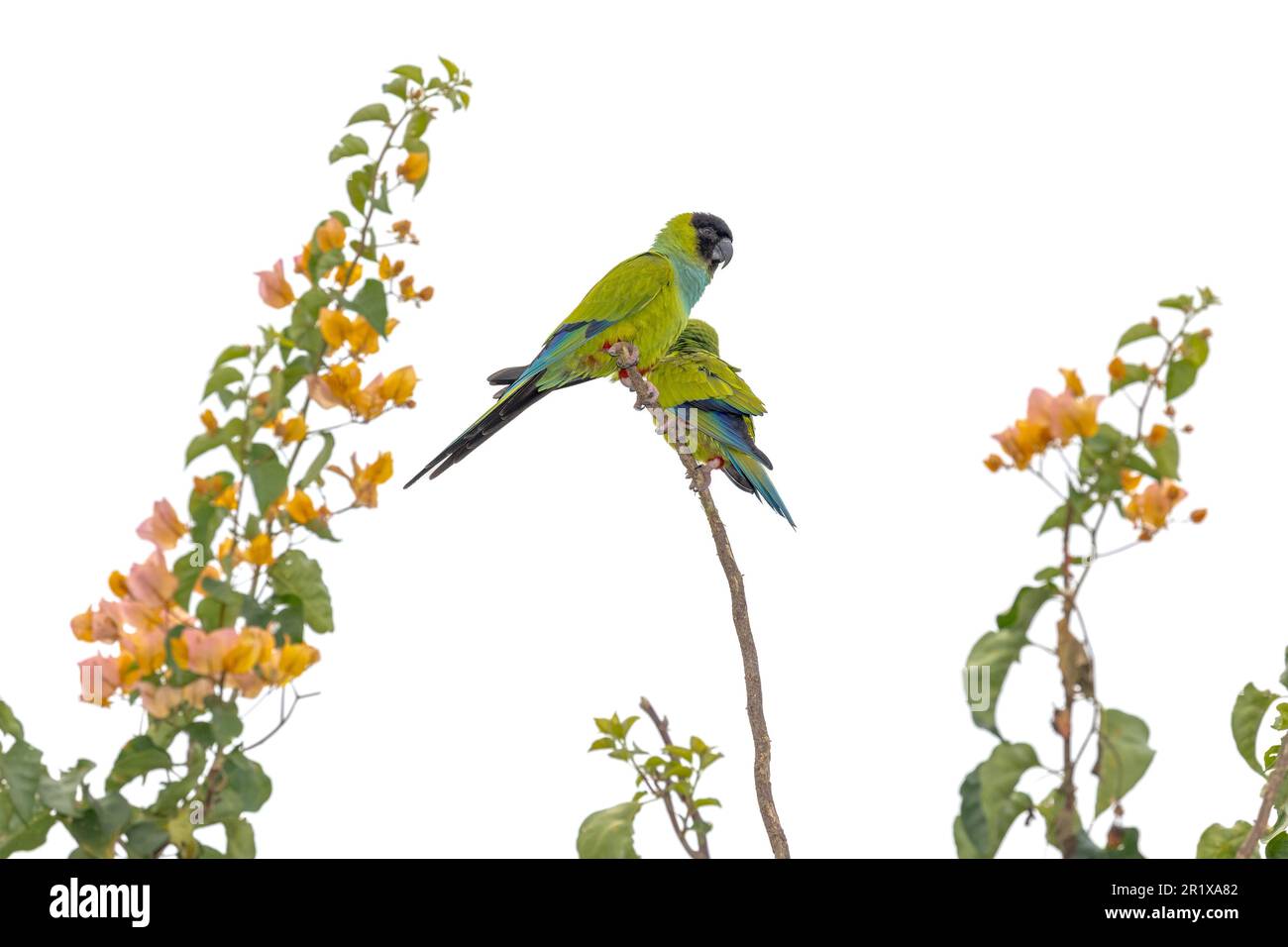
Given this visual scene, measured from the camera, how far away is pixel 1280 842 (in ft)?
5.36

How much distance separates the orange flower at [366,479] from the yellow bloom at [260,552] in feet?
0.34

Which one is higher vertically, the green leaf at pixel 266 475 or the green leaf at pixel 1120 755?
the green leaf at pixel 266 475

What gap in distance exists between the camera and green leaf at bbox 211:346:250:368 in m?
1.30

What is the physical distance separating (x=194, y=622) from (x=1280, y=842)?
4.57 ft

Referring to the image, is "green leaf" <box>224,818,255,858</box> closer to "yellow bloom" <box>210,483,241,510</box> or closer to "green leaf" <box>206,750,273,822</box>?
"green leaf" <box>206,750,273,822</box>

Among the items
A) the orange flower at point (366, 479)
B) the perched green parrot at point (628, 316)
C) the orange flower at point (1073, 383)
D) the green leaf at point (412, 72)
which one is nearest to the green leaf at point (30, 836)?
the orange flower at point (366, 479)

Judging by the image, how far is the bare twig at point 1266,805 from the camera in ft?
4.41

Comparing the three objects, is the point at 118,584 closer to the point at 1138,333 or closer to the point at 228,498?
the point at 228,498

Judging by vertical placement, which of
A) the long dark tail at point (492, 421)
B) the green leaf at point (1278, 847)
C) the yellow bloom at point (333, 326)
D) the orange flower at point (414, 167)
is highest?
the long dark tail at point (492, 421)

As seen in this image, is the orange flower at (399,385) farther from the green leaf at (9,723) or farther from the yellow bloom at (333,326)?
the green leaf at (9,723)

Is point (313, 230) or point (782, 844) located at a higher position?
point (313, 230)

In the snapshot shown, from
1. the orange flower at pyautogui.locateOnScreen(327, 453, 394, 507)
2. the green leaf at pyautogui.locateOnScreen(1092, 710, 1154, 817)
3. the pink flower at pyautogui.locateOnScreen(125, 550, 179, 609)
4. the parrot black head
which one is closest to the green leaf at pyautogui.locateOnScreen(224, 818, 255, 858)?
the pink flower at pyautogui.locateOnScreen(125, 550, 179, 609)
